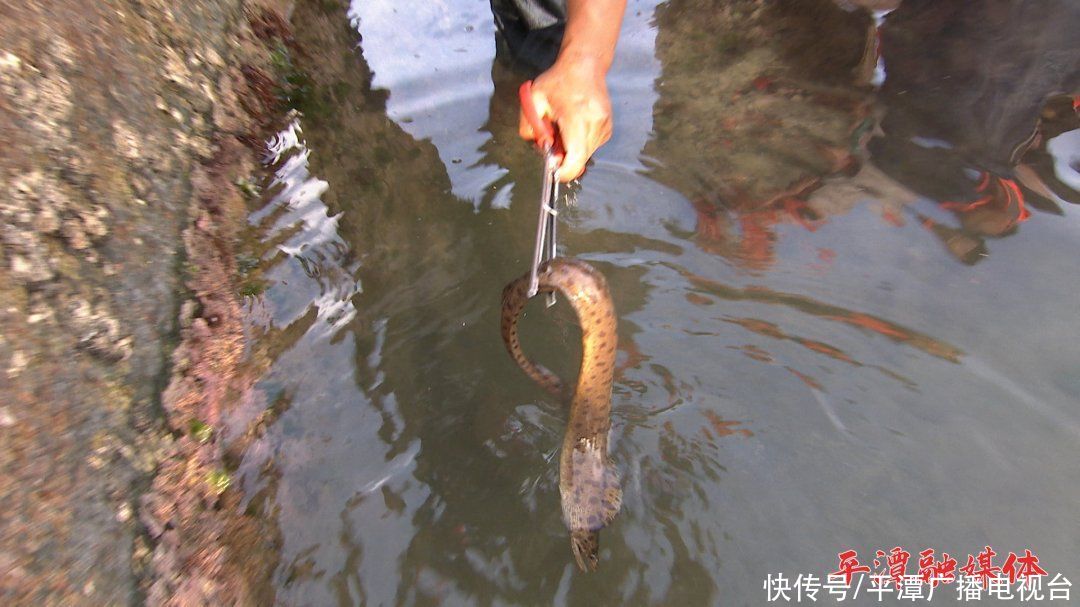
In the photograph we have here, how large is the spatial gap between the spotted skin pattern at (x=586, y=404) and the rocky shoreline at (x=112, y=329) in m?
1.09

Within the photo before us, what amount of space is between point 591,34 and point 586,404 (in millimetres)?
1397

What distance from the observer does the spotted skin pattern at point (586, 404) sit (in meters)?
2.18

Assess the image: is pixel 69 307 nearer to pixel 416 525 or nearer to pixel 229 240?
pixel 229 240

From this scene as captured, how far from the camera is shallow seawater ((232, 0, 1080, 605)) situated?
2.51m

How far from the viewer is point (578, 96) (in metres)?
2.17

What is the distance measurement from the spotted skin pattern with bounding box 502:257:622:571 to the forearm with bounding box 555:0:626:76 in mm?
748

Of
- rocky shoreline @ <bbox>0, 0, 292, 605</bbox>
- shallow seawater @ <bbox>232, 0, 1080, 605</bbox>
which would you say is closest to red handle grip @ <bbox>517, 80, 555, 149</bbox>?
shallow seawater @ <bbox>232, 0, 1080, 605</bbox>

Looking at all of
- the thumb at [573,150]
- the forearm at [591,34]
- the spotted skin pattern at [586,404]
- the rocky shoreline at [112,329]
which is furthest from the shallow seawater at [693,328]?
the forearm at [591,34]

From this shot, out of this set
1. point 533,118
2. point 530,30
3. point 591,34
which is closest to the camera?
point 533,118

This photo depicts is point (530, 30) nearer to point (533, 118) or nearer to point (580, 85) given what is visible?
point (580, 85)

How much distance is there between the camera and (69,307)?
6.48 ft

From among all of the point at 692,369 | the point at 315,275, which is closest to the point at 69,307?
the point at 315,275

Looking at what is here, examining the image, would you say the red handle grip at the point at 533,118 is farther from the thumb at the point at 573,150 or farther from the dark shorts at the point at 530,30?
the dark shorts at the point at 530,30

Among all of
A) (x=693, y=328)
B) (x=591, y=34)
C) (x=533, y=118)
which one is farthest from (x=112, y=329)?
(x=693, y=328)
